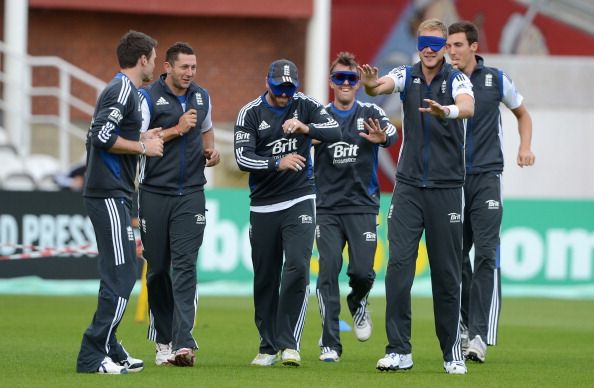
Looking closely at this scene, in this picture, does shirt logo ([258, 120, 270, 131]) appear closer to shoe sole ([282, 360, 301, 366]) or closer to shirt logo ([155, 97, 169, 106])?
shirt logo ([155, 97, 169, 106])

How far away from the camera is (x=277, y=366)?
10836 mm

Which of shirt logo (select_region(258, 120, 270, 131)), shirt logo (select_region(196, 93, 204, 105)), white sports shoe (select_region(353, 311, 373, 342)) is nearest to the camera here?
shirt logo (select_region(258, 120, 270, 131))

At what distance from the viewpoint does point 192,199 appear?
1085 centimetres

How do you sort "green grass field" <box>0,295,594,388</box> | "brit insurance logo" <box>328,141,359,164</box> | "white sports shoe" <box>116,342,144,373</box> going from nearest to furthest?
1. "green grass field" <box>0,295,594,388</box>
2. "white sports shoe" <box>116,342,144,373</box>
3. "brit insurance logo" <box>328,141,359,164</box>

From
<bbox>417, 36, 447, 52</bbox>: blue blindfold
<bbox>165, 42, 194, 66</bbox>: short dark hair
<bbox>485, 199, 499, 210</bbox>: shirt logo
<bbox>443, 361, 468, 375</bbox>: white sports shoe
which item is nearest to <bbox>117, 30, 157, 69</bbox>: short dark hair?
<bbox>165, 42, 194, 66</bbox>: short dark hair

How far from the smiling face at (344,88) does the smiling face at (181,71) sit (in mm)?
1577

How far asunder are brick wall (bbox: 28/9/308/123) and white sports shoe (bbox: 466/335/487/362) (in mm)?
17817

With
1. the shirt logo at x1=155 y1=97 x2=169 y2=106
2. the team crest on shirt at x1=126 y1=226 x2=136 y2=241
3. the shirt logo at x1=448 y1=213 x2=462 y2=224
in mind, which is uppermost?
the shirt logo at x1=155 y1=97 x2=169 y2=106

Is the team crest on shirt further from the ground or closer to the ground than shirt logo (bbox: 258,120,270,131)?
closer to the ground

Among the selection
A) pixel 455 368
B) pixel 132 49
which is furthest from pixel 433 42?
pixel 455 368

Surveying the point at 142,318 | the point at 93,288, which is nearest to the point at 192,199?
the point at 142,318

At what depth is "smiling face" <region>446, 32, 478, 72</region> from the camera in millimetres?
11781

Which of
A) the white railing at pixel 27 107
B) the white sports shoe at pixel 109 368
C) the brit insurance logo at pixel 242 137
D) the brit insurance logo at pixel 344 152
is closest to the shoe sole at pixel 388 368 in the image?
the white sports shoe at pixel 109 368

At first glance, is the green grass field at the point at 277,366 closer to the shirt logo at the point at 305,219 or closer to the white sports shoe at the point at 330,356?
the white sports shoe at the point at 330,356
